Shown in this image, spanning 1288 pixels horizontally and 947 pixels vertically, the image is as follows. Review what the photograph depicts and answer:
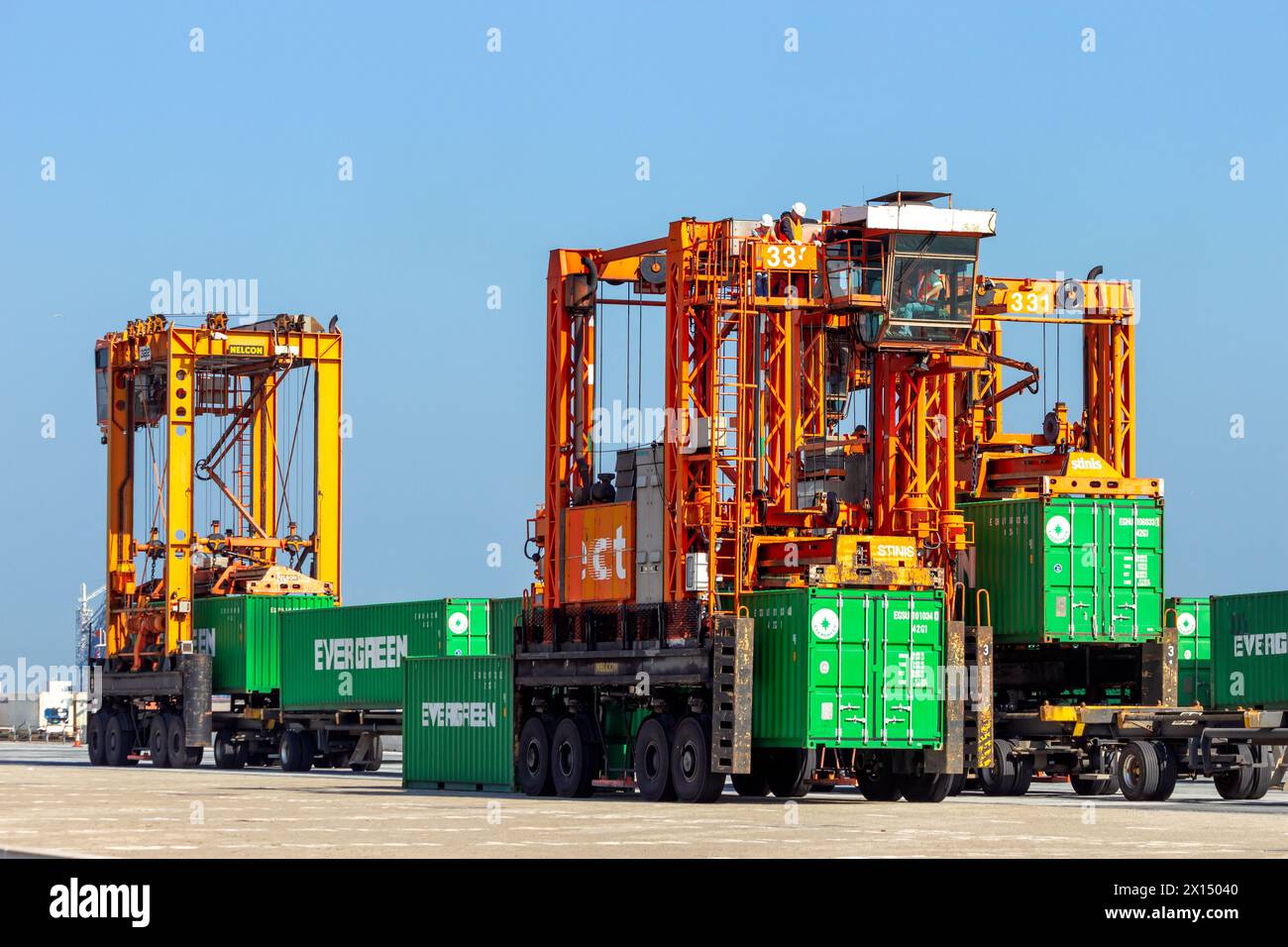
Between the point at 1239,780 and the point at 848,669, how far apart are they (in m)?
8.71

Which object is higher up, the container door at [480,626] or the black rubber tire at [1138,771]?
the container door at [480,626]

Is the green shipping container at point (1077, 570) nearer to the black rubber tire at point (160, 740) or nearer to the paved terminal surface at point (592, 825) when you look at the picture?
the paved terminal surface at point (592, 825)

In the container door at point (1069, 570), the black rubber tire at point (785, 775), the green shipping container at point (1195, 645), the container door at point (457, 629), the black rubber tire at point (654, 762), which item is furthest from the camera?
the container door at point (457, 629)

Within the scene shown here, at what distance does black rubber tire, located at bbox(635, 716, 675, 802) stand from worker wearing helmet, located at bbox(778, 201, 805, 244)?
7383mm

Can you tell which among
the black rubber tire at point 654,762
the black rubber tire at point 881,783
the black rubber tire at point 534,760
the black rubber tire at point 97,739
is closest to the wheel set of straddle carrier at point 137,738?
the black rubber tire at point 97,739

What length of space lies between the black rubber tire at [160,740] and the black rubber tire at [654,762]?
2662 cm

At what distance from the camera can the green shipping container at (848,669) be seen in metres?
35.6

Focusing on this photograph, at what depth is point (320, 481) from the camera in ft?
215

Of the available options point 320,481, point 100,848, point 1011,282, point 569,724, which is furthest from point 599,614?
point 320,481

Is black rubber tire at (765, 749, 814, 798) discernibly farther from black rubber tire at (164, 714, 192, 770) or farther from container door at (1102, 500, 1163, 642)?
black rubber tire at (164, 714, 192, 770)

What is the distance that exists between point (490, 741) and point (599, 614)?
3.15m

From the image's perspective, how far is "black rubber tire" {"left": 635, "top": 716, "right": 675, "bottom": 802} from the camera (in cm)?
3700

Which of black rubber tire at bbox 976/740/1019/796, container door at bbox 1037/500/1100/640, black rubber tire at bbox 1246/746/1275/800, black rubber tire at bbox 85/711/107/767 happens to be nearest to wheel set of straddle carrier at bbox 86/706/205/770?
black rubber tire at bbox 85/711/107/767
